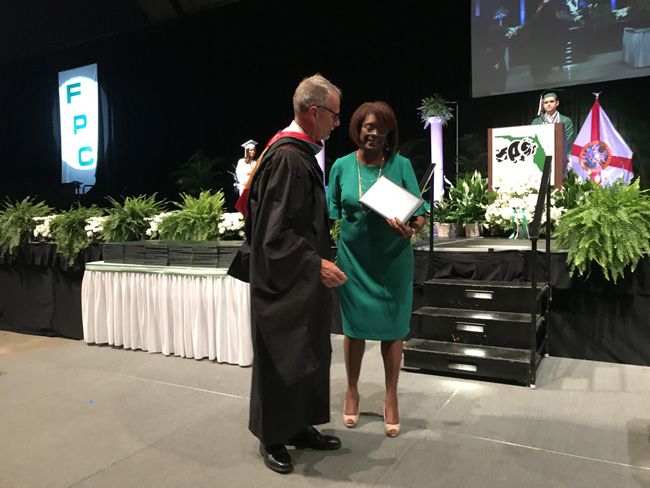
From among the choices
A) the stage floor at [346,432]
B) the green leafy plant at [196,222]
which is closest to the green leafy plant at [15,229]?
the green leafy plant at [196,222]

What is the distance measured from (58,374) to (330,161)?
25.0ft

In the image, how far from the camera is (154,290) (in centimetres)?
390

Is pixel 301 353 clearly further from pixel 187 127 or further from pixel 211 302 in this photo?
pixel 187 127

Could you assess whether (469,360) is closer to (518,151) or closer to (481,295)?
(481,295)

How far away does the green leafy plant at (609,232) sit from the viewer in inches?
125

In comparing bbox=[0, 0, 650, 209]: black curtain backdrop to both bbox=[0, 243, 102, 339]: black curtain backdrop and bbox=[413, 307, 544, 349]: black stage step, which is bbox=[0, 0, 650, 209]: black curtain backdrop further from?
bbox=[413, 307, 544, 349]: black stage step

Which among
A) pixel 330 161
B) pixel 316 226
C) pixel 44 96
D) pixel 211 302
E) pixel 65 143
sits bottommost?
pixel 211 302

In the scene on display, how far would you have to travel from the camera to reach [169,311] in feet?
12.7

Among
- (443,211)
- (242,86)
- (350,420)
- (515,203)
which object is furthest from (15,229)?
(242,86)

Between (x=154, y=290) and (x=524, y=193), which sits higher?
(x=524, y=193)

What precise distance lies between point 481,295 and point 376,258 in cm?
133

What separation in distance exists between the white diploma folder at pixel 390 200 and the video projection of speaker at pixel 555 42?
25.8ft

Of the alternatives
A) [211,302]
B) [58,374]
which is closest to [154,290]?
[211,302]

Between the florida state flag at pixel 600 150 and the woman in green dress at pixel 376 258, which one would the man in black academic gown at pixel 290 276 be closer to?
the woman in green dress at pixel 376 258
